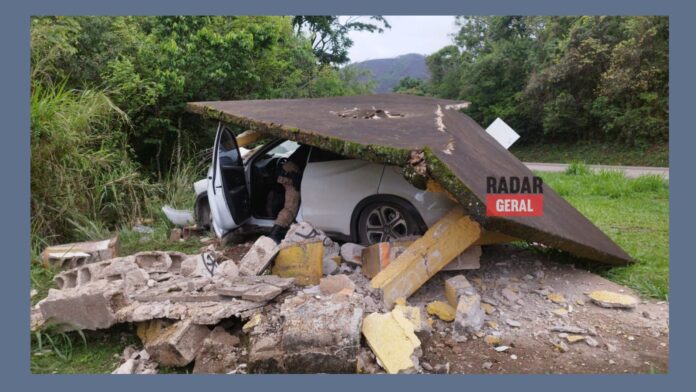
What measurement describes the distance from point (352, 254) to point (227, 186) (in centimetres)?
195

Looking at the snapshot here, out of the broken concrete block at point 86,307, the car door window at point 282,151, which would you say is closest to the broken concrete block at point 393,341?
the broken concrete block at point 86,307

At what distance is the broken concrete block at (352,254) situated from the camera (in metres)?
5.29

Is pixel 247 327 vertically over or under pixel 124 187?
under

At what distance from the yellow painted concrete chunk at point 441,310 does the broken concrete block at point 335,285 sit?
688 mm

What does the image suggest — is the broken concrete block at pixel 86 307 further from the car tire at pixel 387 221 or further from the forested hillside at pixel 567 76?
the forested hillside at pixel 567 76

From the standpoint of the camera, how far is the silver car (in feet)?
17.6

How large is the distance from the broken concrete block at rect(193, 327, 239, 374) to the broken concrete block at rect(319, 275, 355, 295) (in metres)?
0.87

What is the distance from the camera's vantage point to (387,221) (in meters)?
→ 5.57

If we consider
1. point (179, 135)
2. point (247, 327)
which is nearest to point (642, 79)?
point (179, 135)

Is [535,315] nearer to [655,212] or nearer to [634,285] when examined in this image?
[634,285]

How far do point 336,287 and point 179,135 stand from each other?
674 centimetres

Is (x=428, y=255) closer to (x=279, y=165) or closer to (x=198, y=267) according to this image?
(x=198, y=267)

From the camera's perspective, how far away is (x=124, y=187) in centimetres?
785

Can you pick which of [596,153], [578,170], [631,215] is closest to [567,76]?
[596,153]
